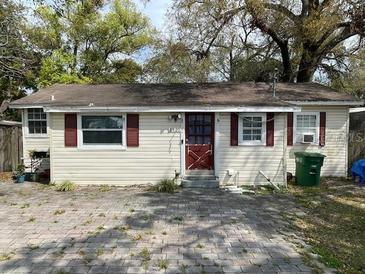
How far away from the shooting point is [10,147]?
13297 mm

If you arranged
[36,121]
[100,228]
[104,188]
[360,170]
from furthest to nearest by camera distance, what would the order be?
[36,121] → [360,170] → [104,188] → [100,228]

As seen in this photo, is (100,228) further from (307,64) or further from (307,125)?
(307,64)

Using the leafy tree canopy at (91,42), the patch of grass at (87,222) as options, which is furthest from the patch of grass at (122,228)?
the leafy tree canopy at (91,42)

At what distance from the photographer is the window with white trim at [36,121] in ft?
42.5

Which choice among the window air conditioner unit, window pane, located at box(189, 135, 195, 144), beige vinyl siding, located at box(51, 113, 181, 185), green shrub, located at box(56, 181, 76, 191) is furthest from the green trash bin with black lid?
green shrub, located at box(56, 181, 76, 191)

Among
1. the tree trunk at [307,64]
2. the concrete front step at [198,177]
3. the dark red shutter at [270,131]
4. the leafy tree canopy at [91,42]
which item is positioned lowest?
the concrete front step at [198,177]

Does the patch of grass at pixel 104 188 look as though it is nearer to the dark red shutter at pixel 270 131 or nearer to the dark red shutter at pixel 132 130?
the dark red shutter at pixel 132 130

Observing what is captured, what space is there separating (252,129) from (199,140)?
1.74 meters

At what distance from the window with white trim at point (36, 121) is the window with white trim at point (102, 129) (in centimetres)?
351

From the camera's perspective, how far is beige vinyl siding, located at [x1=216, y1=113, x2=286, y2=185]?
34.5ft

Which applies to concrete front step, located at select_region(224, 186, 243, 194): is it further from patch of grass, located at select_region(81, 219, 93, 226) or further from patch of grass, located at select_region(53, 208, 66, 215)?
patch of grass, located at select_region(53, 208, 66, 215)

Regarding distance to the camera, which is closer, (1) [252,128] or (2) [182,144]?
(2) [182,144]

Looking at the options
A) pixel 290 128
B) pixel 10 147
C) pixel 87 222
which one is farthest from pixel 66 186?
pixel 290 128

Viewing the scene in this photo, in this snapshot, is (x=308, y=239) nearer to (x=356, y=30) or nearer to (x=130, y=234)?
(x=130, y=234)
